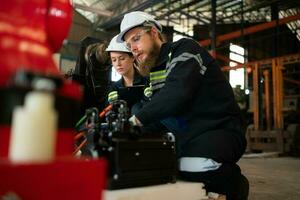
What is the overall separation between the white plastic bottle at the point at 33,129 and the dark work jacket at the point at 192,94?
875 millimetres

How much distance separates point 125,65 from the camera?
2715mm

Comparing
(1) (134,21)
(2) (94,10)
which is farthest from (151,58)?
(2) (94,10)

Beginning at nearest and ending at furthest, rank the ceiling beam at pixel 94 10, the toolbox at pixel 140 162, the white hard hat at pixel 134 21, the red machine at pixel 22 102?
1. the red machine at pixel 22 102
2. the toolbox at pixel 140 162
3. the white hard hat at pixel 134 21
4. the ceiling beam at pixel 94 10

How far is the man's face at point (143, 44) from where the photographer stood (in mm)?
1900

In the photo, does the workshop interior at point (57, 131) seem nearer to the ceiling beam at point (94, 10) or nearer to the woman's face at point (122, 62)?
the woman's face at point (122, 62)

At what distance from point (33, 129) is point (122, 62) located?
218 centimetres

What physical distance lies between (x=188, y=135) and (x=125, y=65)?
49.0 inches

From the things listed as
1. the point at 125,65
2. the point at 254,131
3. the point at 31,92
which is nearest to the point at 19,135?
the point at 31,92

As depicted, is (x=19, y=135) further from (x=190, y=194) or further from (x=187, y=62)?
(x=187, y=62)

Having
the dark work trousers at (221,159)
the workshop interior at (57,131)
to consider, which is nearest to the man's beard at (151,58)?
the workshop interior at (57,131)

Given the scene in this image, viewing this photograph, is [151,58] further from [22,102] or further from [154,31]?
[22,102]

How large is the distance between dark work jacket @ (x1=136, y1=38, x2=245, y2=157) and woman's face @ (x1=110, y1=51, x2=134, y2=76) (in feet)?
3.14

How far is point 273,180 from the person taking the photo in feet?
12.7

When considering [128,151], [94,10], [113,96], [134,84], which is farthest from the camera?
[94,10]
